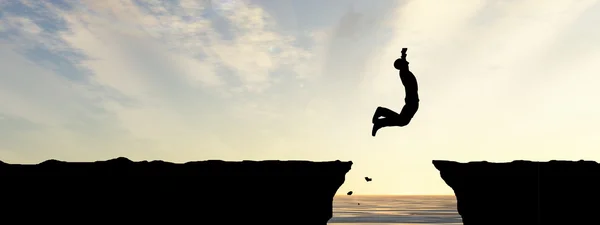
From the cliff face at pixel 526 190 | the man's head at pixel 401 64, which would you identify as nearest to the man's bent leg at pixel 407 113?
the man's head at pixel 401 64

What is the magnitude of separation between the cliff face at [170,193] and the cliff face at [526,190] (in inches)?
83.3

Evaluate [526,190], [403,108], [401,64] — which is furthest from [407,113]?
[526,190]

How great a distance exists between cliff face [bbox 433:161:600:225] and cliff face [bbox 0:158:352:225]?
2.12 m

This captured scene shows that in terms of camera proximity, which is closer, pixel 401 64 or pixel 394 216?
pixel 401 64

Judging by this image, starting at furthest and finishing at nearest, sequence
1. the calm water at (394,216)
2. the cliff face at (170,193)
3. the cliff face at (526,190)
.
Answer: the calm water at (394,216), the cliff face at (526,190), the cliff face at (170,193)

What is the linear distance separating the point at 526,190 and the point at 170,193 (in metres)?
5.72

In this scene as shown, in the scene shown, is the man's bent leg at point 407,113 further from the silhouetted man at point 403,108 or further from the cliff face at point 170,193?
the cliff face at point 170,193

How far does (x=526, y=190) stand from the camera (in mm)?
9930

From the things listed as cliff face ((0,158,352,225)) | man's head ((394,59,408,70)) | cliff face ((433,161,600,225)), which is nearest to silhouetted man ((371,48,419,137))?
man's head ((394,59,408,70))

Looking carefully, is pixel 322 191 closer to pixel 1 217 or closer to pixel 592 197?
pixel 592 197

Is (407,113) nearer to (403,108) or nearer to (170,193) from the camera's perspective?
(403,108)

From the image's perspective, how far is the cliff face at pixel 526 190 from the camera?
9820mm

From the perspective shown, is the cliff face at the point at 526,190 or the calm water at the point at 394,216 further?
the calm water at the point at 394,216

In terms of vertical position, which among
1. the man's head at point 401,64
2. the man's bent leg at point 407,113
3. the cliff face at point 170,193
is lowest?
the cliff face at point 170,193
